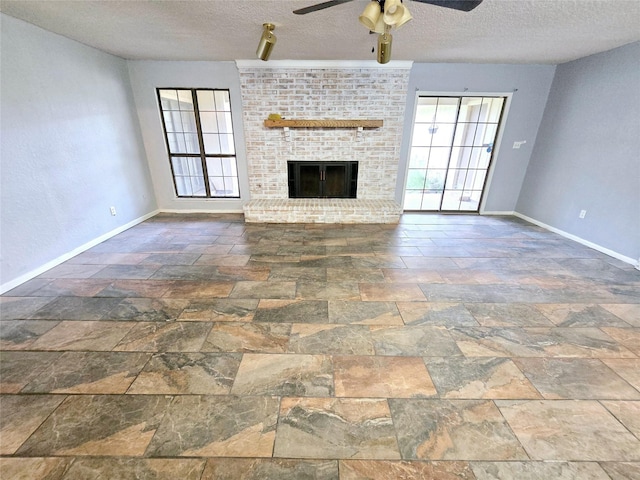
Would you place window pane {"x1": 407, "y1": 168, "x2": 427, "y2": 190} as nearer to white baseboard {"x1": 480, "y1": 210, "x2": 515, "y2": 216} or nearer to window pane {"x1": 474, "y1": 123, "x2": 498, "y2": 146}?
window pane {"x1": 474, "y1": 123, "x2": 498, "y2": 146}

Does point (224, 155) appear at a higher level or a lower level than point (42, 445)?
higher

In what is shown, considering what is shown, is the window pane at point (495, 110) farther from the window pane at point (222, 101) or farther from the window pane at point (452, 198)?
the window pane at point (222, 101)

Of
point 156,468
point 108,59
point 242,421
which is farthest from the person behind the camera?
point 108,59

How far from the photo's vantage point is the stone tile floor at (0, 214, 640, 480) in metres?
1.22

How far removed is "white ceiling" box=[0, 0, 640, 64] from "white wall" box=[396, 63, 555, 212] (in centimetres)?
39

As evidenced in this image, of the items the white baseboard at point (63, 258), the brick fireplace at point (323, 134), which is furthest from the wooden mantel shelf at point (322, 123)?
the white baseboard at point (63, 258)

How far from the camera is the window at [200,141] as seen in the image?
4.44 m

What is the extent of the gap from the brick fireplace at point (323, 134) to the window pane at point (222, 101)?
0.41 metres

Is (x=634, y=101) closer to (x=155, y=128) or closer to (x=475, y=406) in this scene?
(x=475, y=406)

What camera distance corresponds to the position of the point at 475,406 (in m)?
1.46

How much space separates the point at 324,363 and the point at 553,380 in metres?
1.41

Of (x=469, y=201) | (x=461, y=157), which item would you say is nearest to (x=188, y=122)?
(x=461, y=157)

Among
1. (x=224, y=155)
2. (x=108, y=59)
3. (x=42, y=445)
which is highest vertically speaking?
(x=108, y=59)

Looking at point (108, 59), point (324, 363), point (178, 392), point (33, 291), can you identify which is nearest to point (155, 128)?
point (108, 59)
